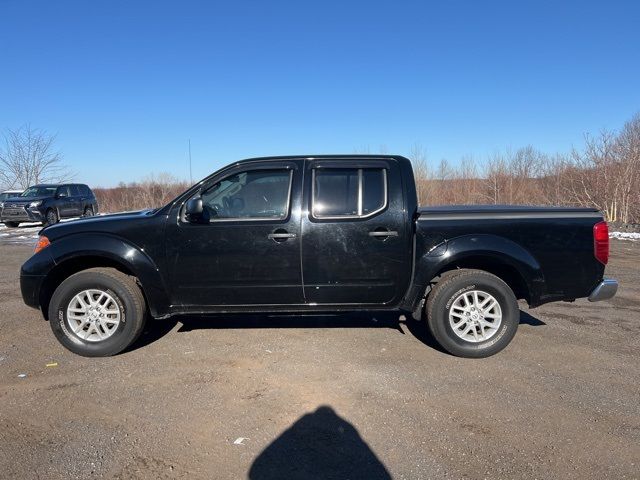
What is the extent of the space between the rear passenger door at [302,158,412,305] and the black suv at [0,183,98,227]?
1718 cm

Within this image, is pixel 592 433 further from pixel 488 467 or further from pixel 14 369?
pixel 14 369

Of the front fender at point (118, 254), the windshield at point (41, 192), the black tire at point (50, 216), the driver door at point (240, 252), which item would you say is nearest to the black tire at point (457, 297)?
the driver door at point (240, 252)

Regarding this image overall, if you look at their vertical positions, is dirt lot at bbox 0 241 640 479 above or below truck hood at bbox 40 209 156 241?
below

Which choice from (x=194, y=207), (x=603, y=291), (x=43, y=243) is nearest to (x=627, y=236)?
(x=603, y=291)

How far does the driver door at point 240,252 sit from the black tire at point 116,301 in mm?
405

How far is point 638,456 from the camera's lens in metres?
2.83

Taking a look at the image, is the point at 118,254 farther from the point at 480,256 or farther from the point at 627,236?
the point at 627,236

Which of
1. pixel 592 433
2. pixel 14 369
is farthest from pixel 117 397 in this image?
pixel 592 433

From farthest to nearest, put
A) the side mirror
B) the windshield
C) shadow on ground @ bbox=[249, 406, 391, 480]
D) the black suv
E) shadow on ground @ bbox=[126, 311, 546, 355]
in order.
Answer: the windshield
the black suv
shadow on ground @ bbox=[126, 311, 546, 355]
the side mirror
shadow on ground @ bbox=[249, 406, 391, 480]

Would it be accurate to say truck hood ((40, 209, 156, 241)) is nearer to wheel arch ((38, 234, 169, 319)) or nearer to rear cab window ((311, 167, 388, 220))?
wheel arch ((38, 234, 169, 319))

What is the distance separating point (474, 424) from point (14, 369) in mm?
3997

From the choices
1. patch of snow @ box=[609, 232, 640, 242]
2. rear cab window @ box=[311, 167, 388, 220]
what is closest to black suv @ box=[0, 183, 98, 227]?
rear cab window @ box=[311, 167, 388, 220]

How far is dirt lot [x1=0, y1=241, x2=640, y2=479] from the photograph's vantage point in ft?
9.14

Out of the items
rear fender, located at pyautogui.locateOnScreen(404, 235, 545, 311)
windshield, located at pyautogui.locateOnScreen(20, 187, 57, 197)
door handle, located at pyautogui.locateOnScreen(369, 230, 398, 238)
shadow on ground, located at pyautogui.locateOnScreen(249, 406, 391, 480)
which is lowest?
shadow on ground, located at pyautogui.locateOnScreen(249, 406, 391, 480)
